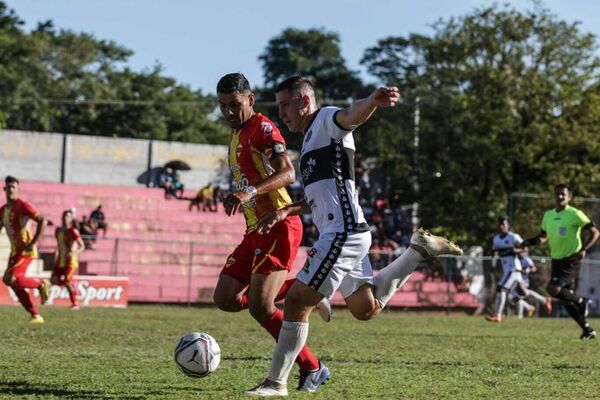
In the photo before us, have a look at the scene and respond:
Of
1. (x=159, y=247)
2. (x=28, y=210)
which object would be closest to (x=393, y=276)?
(x=28, y=210)

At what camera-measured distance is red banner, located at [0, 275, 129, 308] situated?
1005 inches

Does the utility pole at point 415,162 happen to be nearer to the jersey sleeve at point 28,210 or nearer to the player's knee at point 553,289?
the player's knee at point 553,289

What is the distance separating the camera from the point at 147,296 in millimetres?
29375

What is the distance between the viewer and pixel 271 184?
742 centimetres

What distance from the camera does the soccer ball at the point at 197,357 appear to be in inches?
307

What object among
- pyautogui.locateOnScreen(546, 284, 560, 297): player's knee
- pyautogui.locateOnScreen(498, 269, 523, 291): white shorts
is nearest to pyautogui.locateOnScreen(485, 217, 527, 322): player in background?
pyautogui.locateOnScreen(498, 269, 523, 291): white shorts

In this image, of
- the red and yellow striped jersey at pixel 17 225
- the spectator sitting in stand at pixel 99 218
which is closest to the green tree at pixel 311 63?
the spectator sitting in stand at pixel 99 218

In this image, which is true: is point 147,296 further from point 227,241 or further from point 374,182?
point 374,182

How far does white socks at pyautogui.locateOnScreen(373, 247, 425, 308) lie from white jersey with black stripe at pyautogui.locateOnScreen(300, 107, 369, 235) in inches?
27.2

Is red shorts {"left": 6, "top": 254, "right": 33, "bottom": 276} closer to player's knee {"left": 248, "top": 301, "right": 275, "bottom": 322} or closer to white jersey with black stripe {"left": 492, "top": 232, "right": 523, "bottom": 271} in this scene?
player's knee {"left": 248, "top": 301, "right": 275, "bottom": 322}

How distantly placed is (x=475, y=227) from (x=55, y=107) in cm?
2881

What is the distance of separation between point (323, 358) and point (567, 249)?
20.5ft

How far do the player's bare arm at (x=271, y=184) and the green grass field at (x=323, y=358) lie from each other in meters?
1.36

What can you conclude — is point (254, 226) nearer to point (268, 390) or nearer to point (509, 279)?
point (268, 390)
